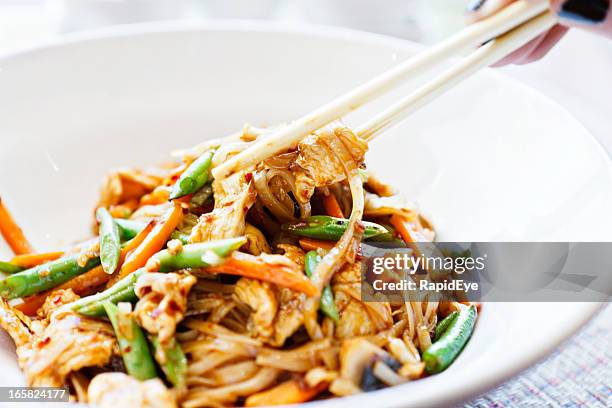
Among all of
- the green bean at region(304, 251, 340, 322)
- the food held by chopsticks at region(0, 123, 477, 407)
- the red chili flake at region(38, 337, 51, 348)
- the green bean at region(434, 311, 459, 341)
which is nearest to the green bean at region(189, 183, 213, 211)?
the food held by chopsticks at region(0, 123, 477, 407)

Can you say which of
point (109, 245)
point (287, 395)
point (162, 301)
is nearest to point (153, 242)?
point (109, 245)

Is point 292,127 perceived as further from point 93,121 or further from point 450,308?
point 93,121

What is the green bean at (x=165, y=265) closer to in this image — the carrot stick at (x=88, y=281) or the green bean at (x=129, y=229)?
the carrot stick at (x=88, y=281)

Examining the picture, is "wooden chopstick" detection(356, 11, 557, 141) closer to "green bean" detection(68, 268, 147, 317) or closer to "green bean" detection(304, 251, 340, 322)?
"green bean" detection(304, 251, 340, 322)

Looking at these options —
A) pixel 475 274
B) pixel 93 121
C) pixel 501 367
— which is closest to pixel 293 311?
pixel 501 367

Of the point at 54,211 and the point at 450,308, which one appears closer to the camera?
the point at 450,308
